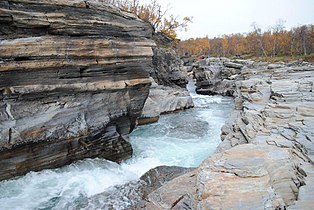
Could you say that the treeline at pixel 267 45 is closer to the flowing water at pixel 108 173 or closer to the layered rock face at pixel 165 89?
the layered rock face at pixel 165 89

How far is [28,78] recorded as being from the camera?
713 centimetres

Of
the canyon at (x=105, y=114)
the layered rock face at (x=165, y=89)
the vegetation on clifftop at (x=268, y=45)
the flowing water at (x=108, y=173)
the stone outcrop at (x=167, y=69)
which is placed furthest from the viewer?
the vegetation on clifftop at (x=268, y=45)

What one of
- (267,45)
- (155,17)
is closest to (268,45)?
(267,45)

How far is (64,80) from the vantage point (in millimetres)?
7746

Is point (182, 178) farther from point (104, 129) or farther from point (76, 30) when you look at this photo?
point (76, 30)

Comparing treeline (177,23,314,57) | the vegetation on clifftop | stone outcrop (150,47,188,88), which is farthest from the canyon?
treeline (177,23,314,57)

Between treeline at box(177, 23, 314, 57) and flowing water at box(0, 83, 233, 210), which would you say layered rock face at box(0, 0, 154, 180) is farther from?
treeline at box(177, 23, 314, 57)

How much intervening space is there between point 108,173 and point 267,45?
5772 cm

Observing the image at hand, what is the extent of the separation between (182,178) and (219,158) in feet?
3.01

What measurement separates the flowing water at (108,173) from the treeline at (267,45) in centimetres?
3894

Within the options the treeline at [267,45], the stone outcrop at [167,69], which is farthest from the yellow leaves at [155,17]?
the treeline at [267,45]

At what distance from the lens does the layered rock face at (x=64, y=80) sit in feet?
22.8

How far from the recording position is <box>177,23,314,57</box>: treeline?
1855 inches

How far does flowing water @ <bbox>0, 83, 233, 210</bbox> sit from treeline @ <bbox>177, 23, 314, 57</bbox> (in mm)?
38944
